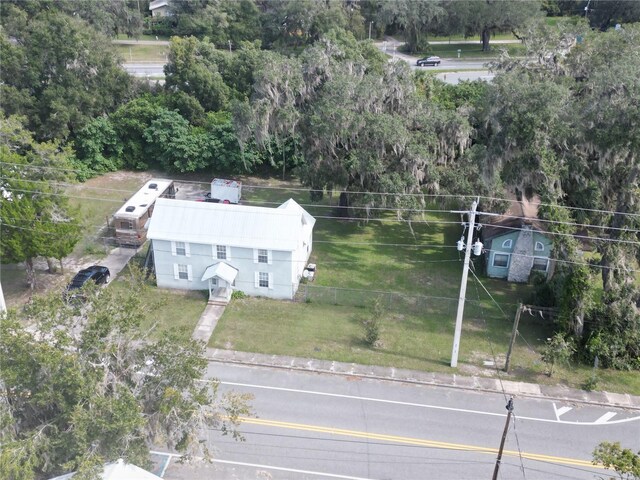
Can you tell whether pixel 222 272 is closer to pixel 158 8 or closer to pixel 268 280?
pixel 268 280

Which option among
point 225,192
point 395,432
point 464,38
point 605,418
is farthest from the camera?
point 464,38

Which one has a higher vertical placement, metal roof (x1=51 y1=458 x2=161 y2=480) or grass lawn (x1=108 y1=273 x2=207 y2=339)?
metal roof (x1=51 y1=458 x2=161 y2=480)

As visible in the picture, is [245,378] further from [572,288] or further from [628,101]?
[628,101]

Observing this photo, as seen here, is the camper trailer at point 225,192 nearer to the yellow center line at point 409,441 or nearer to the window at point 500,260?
the window at point 500,260

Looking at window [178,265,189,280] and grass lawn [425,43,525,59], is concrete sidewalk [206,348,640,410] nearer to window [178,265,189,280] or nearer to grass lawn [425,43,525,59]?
window [178,265,189,280]

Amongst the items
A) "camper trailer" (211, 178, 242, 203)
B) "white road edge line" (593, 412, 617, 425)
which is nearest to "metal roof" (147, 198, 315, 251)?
"camper trailer" (211, 178, 242, 203)

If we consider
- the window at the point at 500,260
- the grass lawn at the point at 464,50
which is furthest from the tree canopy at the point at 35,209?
the grass lawn at the point at 464,50

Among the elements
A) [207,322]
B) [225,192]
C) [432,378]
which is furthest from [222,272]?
[225,192]
